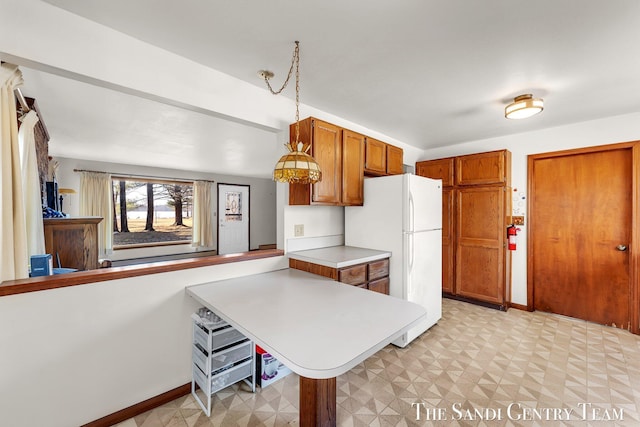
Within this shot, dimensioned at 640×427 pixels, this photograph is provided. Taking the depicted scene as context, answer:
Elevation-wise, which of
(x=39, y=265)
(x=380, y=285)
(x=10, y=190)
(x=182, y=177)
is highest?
(x=182, y=177)

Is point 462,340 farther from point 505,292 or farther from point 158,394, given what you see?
point 158,394

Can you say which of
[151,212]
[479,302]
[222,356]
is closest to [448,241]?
[479,302]

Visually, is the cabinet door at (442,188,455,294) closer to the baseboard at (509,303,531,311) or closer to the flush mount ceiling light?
the baseboard at (509,303,531,311)

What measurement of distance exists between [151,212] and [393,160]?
5.34 meters

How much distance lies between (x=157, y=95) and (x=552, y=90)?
3.06 m

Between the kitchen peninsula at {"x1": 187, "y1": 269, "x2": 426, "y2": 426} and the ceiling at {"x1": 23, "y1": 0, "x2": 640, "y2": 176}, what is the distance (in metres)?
1.53

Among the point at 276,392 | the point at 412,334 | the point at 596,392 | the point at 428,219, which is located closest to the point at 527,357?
the point at 596,392

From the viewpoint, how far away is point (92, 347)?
1.54m

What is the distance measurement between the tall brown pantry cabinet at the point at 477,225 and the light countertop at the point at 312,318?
2.52 metres

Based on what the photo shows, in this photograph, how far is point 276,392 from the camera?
6.17 feet

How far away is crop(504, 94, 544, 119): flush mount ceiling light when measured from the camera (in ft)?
7.41

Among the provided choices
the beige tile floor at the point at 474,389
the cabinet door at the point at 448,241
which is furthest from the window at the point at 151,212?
the cabinet door at the point at 448,241

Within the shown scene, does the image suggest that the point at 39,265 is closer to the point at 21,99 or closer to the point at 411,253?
the point at 21,99

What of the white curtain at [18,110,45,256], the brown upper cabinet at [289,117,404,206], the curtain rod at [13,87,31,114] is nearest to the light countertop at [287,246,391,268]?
the brown upper cabinet at [289,117,404,206]
